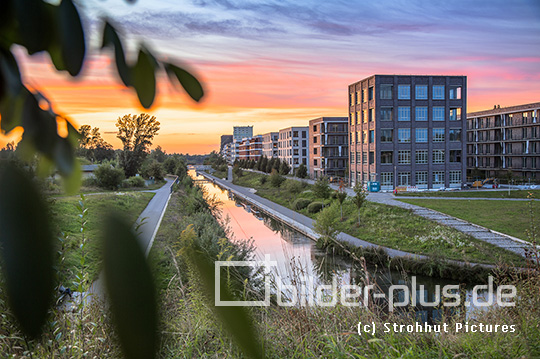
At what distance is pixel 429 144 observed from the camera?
38344mm

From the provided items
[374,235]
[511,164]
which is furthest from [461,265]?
[511,164]

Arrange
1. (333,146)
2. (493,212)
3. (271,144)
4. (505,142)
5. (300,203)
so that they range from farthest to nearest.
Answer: (271,144) < (333,146) < (505,142) < (300,203) < (493,212)

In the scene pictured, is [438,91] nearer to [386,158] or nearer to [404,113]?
[404,113]

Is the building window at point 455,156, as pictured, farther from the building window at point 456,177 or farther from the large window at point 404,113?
the large window at point 404,113

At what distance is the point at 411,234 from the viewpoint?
21.0 meters

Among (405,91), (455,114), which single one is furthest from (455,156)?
(405,91)

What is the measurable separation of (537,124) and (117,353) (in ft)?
170

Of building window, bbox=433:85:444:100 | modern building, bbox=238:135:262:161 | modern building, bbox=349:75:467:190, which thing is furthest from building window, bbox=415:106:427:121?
modern building, bbox=238:135:262:161

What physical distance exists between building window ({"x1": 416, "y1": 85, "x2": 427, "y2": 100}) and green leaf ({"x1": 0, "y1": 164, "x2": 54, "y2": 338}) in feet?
136

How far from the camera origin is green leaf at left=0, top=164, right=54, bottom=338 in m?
0.36

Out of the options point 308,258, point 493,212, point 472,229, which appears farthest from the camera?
point 493,212

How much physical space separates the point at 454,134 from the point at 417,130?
12.1 ft

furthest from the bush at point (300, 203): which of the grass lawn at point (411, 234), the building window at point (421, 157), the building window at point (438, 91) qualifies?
the building window at point (438, 91)

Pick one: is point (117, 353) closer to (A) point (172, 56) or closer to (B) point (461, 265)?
(A) point (172, 56)
